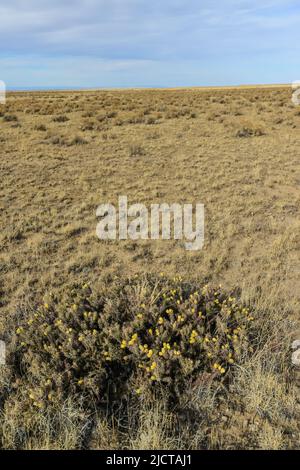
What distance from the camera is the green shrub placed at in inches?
118

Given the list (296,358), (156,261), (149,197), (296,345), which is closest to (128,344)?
(296,358)

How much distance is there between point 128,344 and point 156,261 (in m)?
2.48

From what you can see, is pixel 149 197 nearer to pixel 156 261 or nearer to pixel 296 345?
pixel 156 261

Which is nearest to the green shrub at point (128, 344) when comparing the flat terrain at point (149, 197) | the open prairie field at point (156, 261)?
the open prairie field at point (156, 261)

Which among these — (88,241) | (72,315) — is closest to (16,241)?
(88,241)

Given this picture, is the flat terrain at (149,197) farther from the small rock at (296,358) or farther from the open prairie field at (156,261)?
the small rock at (296,358)

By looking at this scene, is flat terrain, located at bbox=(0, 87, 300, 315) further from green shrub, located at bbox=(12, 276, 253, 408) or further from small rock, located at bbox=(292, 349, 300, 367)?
green shrub, located at bbox=(12, 276, 253, 408)

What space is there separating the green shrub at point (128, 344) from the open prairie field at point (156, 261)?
5 cm

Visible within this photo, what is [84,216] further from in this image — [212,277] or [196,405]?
[196,405]

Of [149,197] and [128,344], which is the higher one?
[149,197]

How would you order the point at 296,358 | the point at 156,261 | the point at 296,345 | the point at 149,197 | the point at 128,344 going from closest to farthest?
the point at 128,344 → the point at 296,358 → the point at 296,345 → the point at 156,261 → the point at 149,197

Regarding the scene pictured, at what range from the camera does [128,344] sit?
316cm

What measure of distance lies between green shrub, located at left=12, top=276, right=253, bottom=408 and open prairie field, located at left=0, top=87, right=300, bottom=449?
5cm

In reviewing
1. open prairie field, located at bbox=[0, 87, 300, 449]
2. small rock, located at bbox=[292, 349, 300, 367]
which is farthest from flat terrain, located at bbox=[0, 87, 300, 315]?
small rock, located at bbox=[292, 349, 300, 367]
